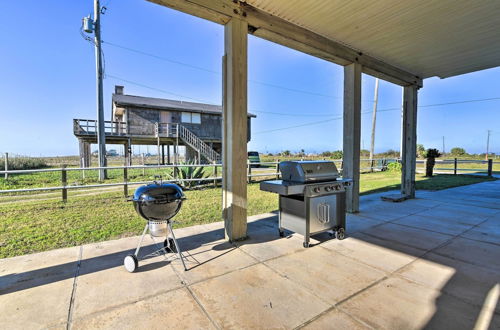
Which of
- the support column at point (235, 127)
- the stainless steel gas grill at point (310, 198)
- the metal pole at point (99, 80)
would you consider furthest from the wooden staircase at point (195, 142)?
the stainless steel gas grill at point (310, 198)

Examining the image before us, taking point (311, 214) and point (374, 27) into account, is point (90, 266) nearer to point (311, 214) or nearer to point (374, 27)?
point (311, 214)

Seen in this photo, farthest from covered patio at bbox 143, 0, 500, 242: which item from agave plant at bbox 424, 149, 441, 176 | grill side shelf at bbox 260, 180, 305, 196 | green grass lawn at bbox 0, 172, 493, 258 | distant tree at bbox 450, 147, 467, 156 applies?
distant tree at bbox 450, 147, 467, 156

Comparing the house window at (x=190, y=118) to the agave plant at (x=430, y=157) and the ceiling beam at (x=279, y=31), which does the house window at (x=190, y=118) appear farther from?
the ceiling beam at (x=279, y=31)

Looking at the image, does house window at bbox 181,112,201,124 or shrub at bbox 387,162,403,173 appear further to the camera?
house window at bbox 181,112,201,124

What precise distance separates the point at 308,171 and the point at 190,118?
51.8ft

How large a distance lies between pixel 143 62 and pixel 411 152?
1645 cm

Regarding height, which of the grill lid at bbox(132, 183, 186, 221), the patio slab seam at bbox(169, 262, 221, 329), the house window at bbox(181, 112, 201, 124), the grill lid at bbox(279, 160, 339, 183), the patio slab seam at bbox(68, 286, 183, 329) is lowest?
the patio slab seam at bbox(169, 262, 221, 329)

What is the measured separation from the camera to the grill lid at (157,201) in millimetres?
2082

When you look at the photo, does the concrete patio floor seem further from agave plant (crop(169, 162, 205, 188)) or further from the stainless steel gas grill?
agave plant (crop(169, 162, 205, 188))

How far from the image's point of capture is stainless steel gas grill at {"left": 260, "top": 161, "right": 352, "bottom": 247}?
2.82 metres

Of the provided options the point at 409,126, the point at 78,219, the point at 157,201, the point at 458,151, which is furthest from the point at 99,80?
the point at 458,151

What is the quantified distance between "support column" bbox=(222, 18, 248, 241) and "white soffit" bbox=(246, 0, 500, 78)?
512 mm

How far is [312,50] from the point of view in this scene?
12.1ft

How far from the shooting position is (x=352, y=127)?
14.0ft
